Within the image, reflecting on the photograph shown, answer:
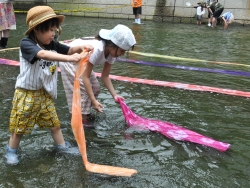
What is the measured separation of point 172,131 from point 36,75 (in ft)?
4.77

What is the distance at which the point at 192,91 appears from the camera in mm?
4492

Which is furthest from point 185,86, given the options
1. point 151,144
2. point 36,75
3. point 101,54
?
point 36,75

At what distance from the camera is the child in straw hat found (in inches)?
85.0

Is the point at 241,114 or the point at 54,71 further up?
the point at 54,71

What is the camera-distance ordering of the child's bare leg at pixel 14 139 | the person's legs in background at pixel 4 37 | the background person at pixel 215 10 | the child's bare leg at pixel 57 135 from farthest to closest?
the background person at pixel 215 10 < the person's legs in background at pixel 4 37 < the child's bare leg at pixel 57 135 < the child's bare leg at pixel 14 139

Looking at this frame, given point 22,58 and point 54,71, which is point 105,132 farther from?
point 22,58

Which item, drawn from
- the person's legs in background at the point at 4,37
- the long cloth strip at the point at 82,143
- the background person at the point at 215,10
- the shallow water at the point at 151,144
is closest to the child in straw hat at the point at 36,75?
the long cloth strip at the point at 82,143

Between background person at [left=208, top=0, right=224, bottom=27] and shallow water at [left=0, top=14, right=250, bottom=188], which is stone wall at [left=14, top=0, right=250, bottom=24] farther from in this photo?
shallow water at [left=0, top=14, right=250, bottom=188]

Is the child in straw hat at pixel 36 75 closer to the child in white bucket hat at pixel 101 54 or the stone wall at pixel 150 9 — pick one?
the child in white bucket hat at pixel 101 54

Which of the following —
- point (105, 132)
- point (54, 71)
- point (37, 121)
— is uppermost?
point (54, 71)

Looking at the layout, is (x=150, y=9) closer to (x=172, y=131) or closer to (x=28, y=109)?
(x=172, y=131)

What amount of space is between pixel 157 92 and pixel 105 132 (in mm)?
1520

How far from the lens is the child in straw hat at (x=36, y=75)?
7.09 ft

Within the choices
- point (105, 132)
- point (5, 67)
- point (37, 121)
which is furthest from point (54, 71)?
point (5, 67)
